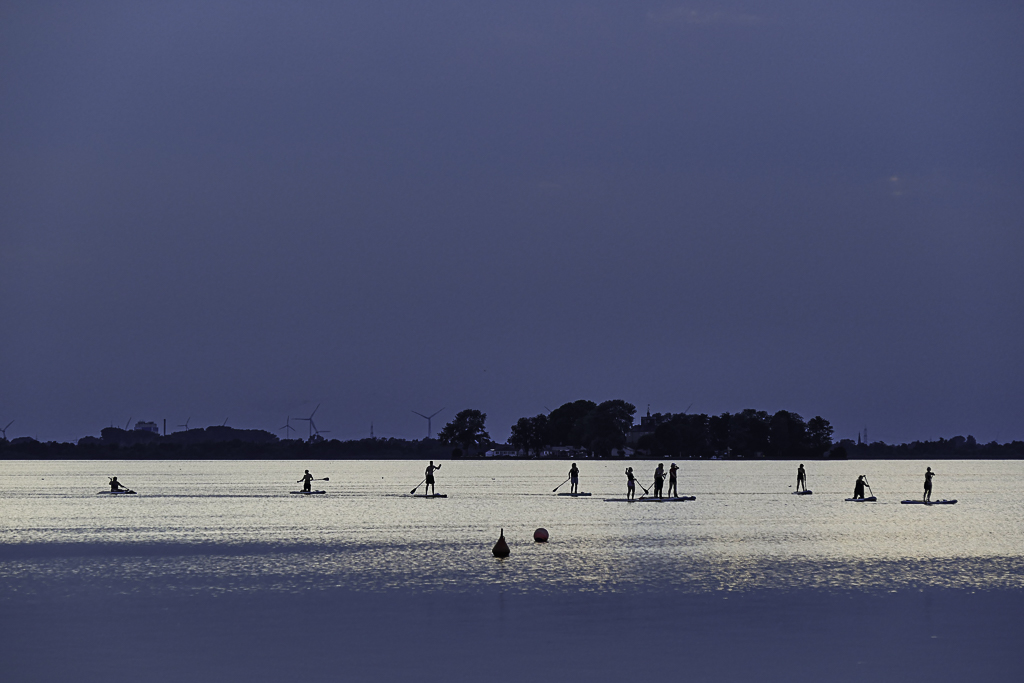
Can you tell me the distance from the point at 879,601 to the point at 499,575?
8096 mm

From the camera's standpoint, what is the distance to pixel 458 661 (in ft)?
53.6

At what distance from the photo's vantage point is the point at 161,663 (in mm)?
16031

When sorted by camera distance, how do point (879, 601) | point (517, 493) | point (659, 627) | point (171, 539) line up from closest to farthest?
1. point (659, 627)
2. point (879, 601)
3. point (171, 539)
4. point (517, 493)

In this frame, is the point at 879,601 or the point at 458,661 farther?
the point at 879,601

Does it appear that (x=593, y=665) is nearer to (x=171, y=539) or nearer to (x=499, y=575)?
(x=499, y=575)

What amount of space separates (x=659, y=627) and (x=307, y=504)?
129ft

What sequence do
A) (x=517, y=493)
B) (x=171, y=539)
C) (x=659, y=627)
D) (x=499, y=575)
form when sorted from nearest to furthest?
(x=659, y=627)
(x=499, y=575)
(x=171, y=539)
(x=517, y=493)

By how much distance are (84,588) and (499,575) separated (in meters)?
8.56

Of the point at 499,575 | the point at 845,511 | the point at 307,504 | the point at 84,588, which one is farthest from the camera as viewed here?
the point at 307,504

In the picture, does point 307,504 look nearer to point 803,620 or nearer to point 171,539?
point 171,539

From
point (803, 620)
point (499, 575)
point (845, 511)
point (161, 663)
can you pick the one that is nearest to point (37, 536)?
point (499, 575)

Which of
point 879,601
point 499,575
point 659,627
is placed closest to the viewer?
point 659,627

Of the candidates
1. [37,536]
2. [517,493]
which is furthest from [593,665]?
[517,493]

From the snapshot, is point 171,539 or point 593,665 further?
point 171,539
